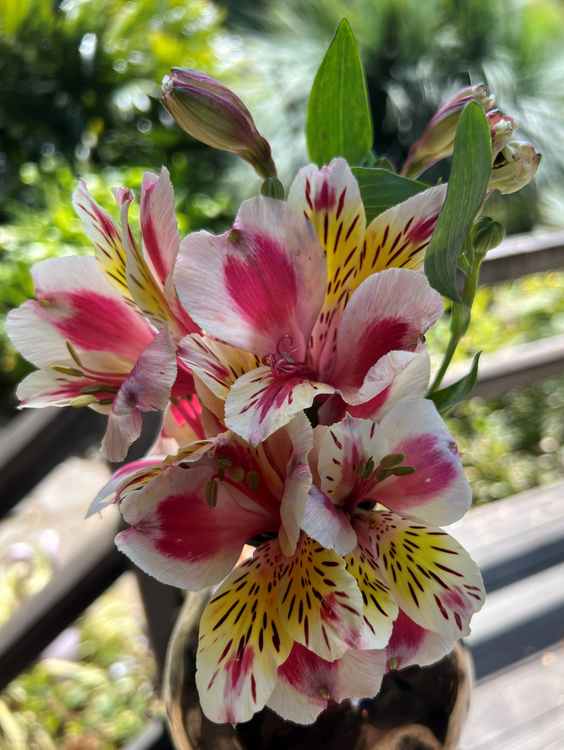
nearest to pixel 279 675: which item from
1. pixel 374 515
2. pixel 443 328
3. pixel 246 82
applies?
pixel 374 515

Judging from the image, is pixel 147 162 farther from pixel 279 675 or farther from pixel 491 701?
pixel 279 675

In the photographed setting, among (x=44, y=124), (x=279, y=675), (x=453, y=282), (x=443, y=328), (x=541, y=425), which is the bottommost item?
(x=541, y=425)

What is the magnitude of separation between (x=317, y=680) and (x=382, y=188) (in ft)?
0.67

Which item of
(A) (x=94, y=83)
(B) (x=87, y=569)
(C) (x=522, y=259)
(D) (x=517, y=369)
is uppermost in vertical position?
(A) (x=94, y=83)

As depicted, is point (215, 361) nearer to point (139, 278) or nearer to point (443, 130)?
point (139, 278)

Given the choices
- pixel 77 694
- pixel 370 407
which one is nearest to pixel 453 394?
pixel 370 407

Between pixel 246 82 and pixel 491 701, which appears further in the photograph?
pixel 246 82

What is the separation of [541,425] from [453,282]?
192cm

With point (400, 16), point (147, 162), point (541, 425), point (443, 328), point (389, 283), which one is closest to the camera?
point (389, 283)

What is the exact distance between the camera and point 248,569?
1.10 ft

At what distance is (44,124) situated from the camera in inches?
104

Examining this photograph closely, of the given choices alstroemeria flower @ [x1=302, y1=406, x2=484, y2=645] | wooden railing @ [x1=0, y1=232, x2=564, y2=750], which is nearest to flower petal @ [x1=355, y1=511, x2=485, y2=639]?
alstroemeria flower @ [x1=302, y1=406, x2=484, y2=645]

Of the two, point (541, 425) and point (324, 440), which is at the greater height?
point (324, 440)

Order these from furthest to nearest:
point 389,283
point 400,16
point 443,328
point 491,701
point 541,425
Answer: point 400,16 < point 541,425 < point 443,328 < point 491,701 < point 389,283
